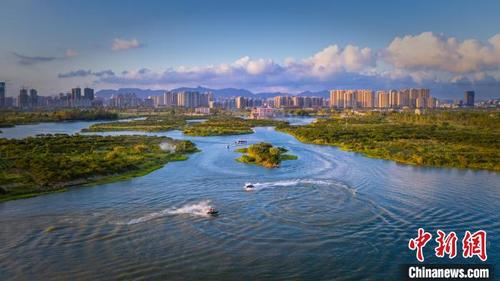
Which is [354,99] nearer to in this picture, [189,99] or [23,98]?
[189,99]

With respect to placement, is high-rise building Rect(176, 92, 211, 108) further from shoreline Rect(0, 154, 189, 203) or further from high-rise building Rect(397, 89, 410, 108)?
shoreline Rect(0, 154, 189, 203)

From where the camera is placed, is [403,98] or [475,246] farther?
[403,98]

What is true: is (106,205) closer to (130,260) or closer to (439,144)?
(130,260)

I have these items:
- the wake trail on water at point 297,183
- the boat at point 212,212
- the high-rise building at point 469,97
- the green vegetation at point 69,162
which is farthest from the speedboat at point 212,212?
the high-rise building at point 469,97

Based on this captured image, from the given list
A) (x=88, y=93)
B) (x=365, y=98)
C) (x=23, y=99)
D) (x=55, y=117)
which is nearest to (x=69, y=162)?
(x=55, y=117)

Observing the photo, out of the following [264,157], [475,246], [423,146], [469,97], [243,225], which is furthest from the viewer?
[469,97]

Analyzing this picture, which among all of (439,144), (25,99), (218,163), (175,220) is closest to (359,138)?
(439,144)
